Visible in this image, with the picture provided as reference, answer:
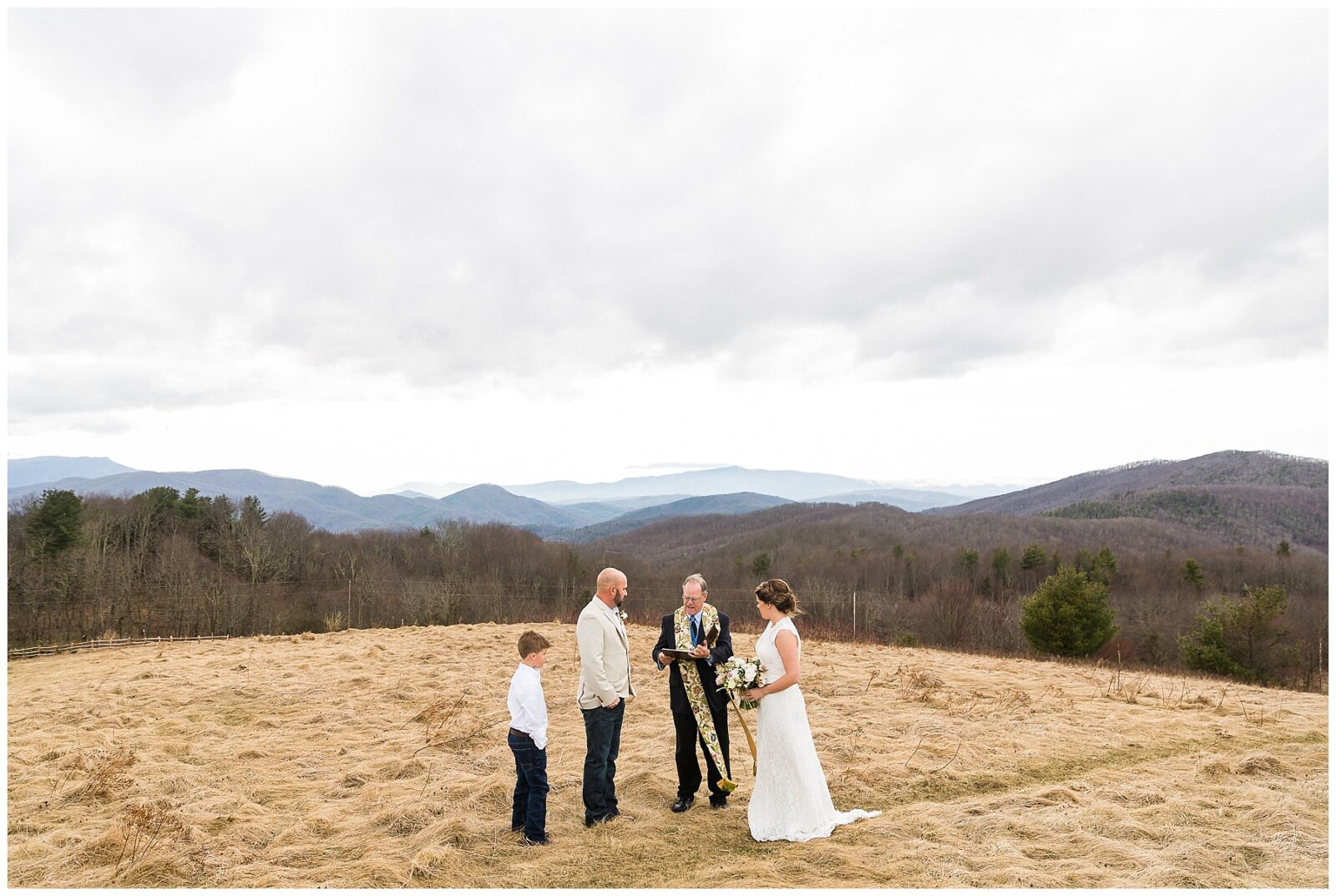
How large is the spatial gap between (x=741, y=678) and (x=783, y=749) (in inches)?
24.7

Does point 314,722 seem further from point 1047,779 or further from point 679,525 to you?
point 679,525

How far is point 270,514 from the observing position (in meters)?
63.8

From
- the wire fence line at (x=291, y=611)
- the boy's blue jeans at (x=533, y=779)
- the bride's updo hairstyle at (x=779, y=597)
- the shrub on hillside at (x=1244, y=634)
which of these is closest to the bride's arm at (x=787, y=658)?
the bride's updo hairstyle at (x=779, y=597)

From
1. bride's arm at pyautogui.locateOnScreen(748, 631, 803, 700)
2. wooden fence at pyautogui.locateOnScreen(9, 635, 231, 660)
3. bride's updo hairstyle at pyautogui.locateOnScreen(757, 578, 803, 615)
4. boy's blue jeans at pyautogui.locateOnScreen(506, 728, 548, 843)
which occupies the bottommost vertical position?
wooden fence at pyautogui.locateOnScreen(9, 635, 231, 660)

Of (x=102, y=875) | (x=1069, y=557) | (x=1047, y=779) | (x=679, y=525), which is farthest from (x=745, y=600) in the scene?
(x=679, y=525)

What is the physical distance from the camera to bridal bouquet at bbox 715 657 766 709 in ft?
19.8

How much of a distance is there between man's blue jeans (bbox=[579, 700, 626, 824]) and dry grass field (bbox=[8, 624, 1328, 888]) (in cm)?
20

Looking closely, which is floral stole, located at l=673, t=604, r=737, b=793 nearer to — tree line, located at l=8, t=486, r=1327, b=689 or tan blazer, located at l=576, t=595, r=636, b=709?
tan blazer, located at l=576, t=595, r=636, b=709

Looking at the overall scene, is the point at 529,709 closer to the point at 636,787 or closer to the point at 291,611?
the point at 636,787

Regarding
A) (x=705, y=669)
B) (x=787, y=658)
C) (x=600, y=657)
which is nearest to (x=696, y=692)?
(x=705, y=669)

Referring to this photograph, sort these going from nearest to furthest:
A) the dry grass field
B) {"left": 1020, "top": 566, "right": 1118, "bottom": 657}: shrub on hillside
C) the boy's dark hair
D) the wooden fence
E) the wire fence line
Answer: the dry grass field
the boy's dark hair
the wooden fence
{"left": 1020, "top": 566, "right": 1118, "bottom": 657}: shrub on hillside
the wire fence line

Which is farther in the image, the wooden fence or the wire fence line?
the wire fence line

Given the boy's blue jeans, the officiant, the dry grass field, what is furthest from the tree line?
the boy's blue jeans

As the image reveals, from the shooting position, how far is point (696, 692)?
6.62m
